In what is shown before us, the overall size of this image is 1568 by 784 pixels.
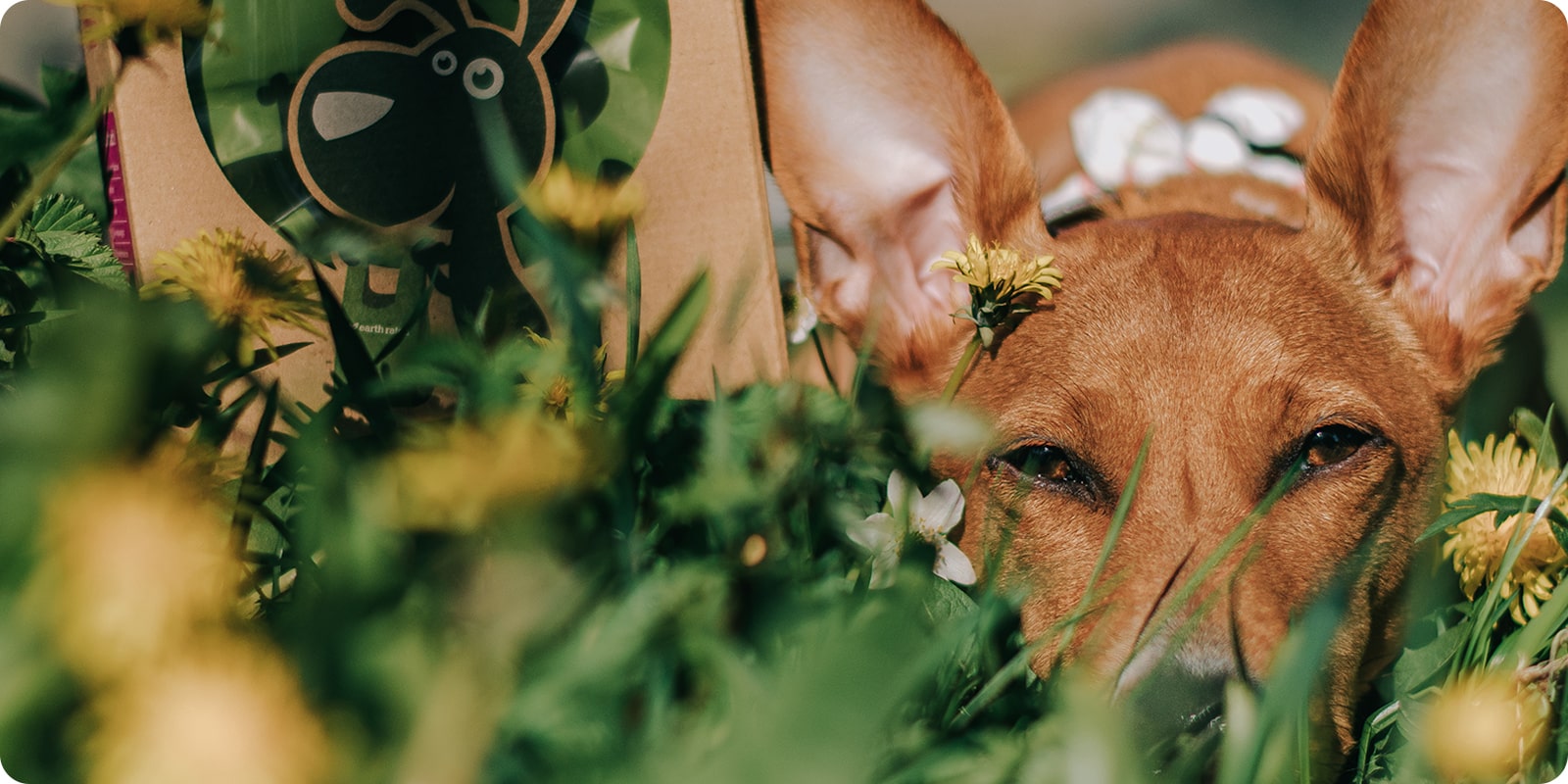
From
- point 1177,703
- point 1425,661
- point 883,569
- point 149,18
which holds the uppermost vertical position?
point 149,18

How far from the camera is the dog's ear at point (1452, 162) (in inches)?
63.2

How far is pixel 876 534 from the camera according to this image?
124 centimetres

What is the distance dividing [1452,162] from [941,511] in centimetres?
118

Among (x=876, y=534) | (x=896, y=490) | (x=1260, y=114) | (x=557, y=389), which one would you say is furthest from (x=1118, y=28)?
(x=557, y=389)

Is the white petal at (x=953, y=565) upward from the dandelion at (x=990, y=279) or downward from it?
downward

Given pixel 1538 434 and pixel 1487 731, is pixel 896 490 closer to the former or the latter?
pixel 1487 731

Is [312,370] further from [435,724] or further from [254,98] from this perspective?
[435,724]

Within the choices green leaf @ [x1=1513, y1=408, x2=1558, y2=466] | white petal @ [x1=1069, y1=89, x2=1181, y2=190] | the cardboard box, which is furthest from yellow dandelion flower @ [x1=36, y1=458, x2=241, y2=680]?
white petal @ [x1=1069, y1=89, x2=1181, y2=190]

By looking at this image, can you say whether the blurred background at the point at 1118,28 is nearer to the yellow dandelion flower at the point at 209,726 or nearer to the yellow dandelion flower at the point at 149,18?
the yellow dandelion flower at the point at 149,18

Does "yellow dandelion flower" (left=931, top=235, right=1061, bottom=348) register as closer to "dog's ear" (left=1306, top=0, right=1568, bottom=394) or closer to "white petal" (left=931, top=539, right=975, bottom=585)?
"white petal" (left=931, top=539, right=975, bottom=585)

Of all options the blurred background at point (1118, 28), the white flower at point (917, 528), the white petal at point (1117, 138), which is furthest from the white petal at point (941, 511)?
the blurred background at point (1118, 28)

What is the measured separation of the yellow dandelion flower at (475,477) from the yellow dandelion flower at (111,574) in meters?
0.17

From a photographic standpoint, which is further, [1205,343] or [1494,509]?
[1205,343]

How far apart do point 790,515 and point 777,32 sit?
912 mm
